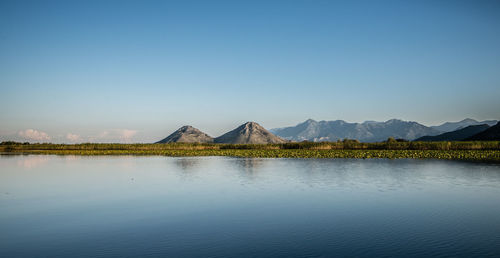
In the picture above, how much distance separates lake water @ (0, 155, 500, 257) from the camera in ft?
30.9

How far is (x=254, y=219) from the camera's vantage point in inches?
508

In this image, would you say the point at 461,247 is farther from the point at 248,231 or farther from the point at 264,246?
the point at 248,231

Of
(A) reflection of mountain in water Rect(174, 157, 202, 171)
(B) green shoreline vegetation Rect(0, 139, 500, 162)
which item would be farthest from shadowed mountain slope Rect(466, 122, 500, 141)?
(A) reflection of mountain in water Rect(174, 157, 202, 171)

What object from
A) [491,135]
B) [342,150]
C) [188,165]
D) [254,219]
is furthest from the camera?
[491,135]

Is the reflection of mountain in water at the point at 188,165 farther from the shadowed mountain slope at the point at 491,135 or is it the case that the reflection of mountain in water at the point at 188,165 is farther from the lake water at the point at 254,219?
the shadowed mountain slope at the point at 491,135

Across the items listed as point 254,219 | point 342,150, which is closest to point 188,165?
point 254,219

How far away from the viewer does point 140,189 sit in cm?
2097

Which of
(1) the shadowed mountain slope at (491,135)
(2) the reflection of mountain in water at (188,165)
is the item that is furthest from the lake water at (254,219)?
(1) the shadowed mountain slope at (491,135)

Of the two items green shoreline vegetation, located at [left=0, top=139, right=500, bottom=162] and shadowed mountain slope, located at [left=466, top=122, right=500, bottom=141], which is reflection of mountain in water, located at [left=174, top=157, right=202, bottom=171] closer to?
green shoreline vegetation, located at [left=0, top=139, right=500, bottom=162]

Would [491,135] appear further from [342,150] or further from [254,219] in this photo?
[254,219]

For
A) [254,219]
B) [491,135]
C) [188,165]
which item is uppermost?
[491,135]

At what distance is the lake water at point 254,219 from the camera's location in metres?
9.43

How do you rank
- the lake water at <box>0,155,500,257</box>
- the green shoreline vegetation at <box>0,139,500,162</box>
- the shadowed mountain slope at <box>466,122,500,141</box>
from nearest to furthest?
1. the lake water at <box>0,155,500,257</box>
2. the green shoreline vegetation at <box>0,139,500,162</box>
3. the shadowed mountain slope at <box>466,122,500,141</box>

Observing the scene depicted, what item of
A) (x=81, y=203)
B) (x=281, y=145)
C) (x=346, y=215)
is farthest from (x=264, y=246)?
(x=281, y=145)
